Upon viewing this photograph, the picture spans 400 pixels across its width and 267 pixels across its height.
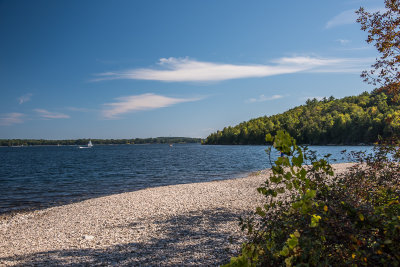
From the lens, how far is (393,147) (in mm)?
6812

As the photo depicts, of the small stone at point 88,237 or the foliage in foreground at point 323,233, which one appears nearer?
the foliage in foreground at point 323,233

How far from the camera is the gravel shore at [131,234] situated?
289 inches

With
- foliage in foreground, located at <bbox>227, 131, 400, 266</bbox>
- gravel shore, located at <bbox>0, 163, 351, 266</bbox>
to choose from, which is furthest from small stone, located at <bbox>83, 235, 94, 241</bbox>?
foliage in foreground, located at <bbox>227, 131, 400, 266</bbox>

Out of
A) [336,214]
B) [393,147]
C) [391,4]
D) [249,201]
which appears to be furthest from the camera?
[249,201]

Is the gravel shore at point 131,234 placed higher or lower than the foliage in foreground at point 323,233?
lower

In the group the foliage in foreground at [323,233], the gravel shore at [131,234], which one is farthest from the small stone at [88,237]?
the foliage in foreground at [323,233]

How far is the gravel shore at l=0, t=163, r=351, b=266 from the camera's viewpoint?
734cm

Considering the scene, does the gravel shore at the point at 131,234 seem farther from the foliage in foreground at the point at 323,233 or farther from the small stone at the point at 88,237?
the foliage in foreground at the point at 323,233

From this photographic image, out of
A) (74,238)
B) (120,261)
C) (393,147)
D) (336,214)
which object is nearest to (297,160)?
(336,214)

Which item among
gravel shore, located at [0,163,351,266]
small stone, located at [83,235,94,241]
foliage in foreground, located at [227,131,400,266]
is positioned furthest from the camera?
small stone, located at [83,235,94,241]

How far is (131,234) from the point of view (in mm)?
9469

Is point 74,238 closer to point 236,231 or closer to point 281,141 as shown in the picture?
point 236,231

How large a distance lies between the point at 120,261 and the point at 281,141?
20.2ft

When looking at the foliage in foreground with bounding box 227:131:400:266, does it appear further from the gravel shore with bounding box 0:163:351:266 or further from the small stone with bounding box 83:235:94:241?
the small stone with bounding box 83:235:94:241
